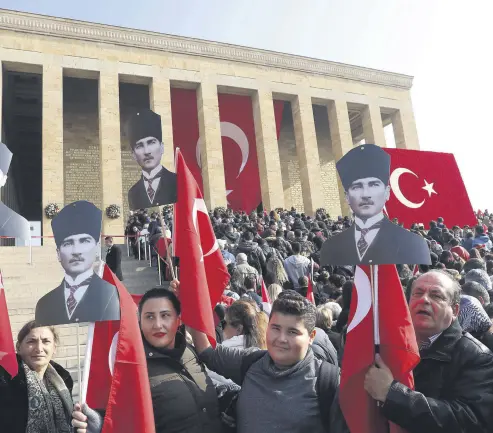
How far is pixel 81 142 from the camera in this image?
23.6 metres

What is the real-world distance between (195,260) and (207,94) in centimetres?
2038

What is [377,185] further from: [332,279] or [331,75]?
[331,75]

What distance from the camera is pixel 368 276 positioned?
241 cm

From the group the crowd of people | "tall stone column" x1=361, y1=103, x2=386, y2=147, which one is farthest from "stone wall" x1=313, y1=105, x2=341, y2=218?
the crowd of people

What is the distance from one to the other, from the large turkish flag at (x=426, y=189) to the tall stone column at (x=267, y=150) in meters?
14.8

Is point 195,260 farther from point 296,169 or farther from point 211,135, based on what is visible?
point 296,169

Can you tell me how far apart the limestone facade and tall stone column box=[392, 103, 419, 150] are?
0.06 meters

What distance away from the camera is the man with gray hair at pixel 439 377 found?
6.39 feet

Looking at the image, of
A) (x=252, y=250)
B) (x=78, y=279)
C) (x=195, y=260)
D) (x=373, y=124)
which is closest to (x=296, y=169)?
(x=373, y=124)

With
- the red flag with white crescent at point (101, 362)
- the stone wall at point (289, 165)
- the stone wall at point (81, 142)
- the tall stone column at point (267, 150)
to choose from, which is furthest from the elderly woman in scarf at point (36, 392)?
the stone wall at point (289, 165)

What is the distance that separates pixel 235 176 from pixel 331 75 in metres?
8.39

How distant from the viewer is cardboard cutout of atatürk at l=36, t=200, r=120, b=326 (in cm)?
255

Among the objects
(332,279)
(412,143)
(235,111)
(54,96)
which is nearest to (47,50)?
(54,96)

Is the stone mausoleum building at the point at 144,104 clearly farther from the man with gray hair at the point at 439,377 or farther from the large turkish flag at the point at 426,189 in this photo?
the man with gray hair at the point at 439,377
